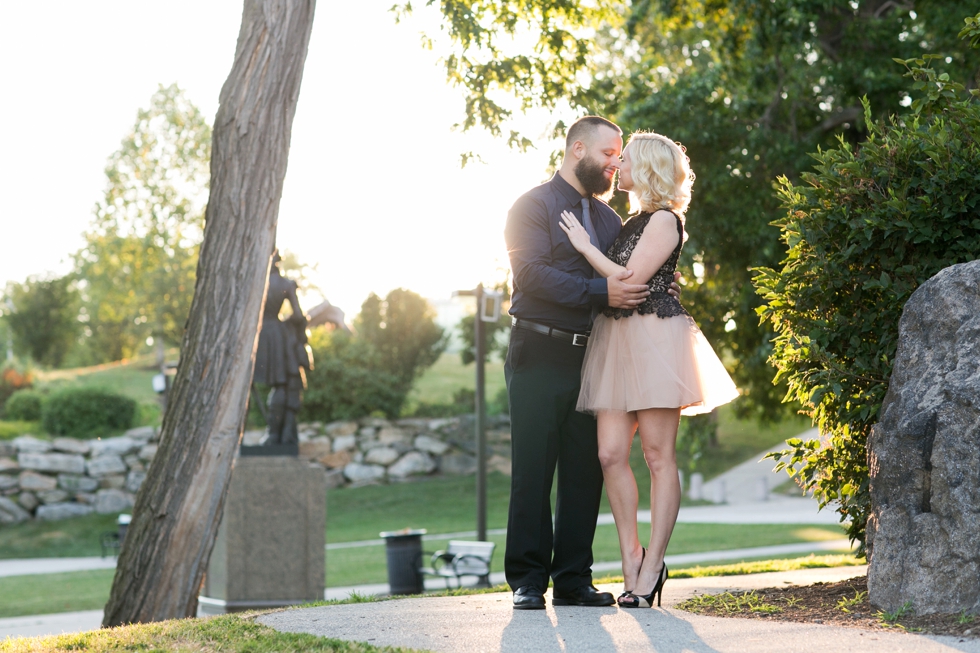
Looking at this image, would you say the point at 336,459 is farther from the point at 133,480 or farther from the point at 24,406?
the point at 24,406

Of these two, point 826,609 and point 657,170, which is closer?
point 826,609

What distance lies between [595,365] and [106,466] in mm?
21974

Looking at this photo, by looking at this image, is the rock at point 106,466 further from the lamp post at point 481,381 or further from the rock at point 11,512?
the lamp post at point 481,381

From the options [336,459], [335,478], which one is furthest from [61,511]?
[336,459]

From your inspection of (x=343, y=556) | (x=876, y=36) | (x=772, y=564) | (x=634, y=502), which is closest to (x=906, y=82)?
(x=876, y=36)

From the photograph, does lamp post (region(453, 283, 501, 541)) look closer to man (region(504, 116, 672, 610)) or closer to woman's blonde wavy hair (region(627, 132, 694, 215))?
man (region(504, 116, 672, 610))

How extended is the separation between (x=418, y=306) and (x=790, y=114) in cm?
1815

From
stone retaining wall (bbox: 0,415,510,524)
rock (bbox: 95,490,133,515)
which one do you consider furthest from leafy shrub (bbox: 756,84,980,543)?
rock (bbox: 95,490,133,515)

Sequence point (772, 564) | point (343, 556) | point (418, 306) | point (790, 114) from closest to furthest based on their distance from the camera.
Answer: point (772, 564)
point (790, 114)
point (343, 556)
point (418, 306)

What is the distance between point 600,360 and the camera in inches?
182

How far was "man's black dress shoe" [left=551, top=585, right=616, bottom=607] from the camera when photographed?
4.66m

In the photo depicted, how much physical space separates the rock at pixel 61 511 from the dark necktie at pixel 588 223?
2109 cm

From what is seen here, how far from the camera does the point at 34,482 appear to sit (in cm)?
2277

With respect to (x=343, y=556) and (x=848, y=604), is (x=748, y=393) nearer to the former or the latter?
(x=343, y=556)
